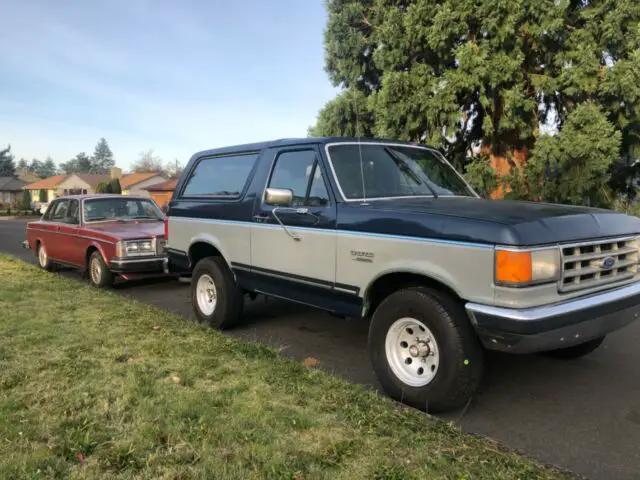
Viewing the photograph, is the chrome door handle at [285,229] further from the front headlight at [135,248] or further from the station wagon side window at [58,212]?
the station wagon side window at [58,212]

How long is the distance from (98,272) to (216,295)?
3714 millimetres

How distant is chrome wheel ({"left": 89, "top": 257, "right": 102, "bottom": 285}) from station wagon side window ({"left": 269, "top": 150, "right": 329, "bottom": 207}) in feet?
15.5

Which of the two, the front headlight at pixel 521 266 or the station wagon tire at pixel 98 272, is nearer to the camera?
the front headlight at pixel 521 266

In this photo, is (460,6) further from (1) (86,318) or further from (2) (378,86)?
(1) (86,318)

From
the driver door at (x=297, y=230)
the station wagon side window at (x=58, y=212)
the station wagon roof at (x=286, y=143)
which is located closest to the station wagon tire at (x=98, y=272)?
the station wagon side window at (x=58, y=212)

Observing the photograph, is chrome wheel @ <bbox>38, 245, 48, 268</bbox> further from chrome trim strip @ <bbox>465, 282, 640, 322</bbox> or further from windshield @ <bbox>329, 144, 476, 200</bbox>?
chrome trim strip @ <bbox>465, 282, 640, 322</bbox>

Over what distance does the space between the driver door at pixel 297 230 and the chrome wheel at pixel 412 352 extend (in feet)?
2.65

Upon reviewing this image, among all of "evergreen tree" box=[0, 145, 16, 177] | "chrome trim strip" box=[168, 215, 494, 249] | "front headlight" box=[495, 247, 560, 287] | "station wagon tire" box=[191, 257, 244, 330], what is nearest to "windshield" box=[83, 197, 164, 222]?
"chrome trim strip" box=[168, 215, 494, 249]

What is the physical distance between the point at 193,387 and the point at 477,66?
11354 millimetres

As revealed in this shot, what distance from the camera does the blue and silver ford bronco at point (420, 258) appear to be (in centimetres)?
334

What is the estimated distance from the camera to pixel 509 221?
3336mm

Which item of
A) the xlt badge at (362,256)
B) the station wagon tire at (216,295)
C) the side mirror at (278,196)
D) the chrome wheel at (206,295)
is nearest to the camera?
the xlt badge at (362,256)

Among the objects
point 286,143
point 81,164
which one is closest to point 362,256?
point 286,143

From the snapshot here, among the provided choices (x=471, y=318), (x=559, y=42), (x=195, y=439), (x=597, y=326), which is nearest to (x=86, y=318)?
(x=195, y=439)
